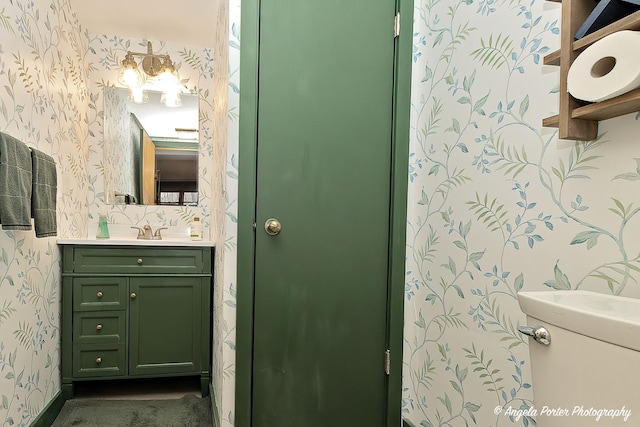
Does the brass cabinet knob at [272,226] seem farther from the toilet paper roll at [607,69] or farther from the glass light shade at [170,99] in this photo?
the glass light shade at [170,99]

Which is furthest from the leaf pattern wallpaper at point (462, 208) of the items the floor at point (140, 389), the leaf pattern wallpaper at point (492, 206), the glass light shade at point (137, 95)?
the glass light shade at point (137, 95)

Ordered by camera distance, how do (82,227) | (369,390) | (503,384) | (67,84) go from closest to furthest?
1. (503,384)
2. (369,390)
3. (67,84)
4. (82,227)

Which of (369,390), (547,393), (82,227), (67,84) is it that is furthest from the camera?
(82,227)

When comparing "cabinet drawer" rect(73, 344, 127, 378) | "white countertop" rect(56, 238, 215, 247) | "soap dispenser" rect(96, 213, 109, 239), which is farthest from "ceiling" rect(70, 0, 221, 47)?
"cabinet drawer" rect(73, 344, 127, 378)

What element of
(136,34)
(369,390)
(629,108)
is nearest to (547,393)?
(629,108)

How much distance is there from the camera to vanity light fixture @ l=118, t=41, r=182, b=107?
2.82 m

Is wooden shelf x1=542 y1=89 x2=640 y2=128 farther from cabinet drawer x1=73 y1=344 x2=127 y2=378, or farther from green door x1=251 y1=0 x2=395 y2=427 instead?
cabinet drawer x1=73 y1=344 x2=127 y2=378

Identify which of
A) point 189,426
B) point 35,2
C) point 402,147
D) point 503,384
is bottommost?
point 189,426

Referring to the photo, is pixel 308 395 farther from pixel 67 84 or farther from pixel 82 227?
pixel 67 84

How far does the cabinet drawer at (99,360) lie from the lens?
2.32 metres

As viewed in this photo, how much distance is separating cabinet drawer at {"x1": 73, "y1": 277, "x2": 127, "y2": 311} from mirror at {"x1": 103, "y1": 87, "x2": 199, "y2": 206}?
2.49 ft

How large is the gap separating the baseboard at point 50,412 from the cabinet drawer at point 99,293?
0.46m

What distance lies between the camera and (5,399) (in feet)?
5.20

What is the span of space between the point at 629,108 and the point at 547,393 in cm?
59
